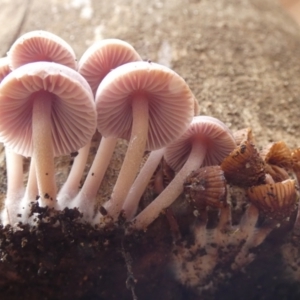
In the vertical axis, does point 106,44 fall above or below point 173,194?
above

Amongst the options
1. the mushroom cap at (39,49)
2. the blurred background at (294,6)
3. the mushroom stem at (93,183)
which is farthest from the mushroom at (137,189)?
the blurred background at (294,6)

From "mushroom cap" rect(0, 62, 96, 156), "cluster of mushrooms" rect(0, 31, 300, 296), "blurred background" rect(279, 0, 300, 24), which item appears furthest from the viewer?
"blurred background" rect(279, 0, 300, 24)

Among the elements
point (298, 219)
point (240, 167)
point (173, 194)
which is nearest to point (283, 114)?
point (298, 219)

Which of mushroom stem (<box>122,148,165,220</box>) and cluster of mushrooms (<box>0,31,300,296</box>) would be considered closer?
cluster of mushrooms (<box>0,31,300,296</box>)

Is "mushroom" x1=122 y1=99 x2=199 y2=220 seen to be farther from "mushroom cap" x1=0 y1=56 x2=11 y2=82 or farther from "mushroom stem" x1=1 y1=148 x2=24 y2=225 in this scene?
"mushroom cap" x1=0 y1=56 x2=11 y2=82

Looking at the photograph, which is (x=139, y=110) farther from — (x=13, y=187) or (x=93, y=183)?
(x=13, y=187)

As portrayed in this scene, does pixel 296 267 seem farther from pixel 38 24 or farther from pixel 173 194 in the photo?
pixel 38 24

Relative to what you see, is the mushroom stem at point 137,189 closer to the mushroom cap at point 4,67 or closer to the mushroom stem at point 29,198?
the mushroom stem at point 29,198

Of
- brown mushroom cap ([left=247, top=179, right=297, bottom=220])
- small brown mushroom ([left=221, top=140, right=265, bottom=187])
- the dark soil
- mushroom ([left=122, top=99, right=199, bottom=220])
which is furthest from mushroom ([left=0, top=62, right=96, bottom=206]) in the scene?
brown mushroom cap ([left=247, top=179, right=297, bottom=220])
